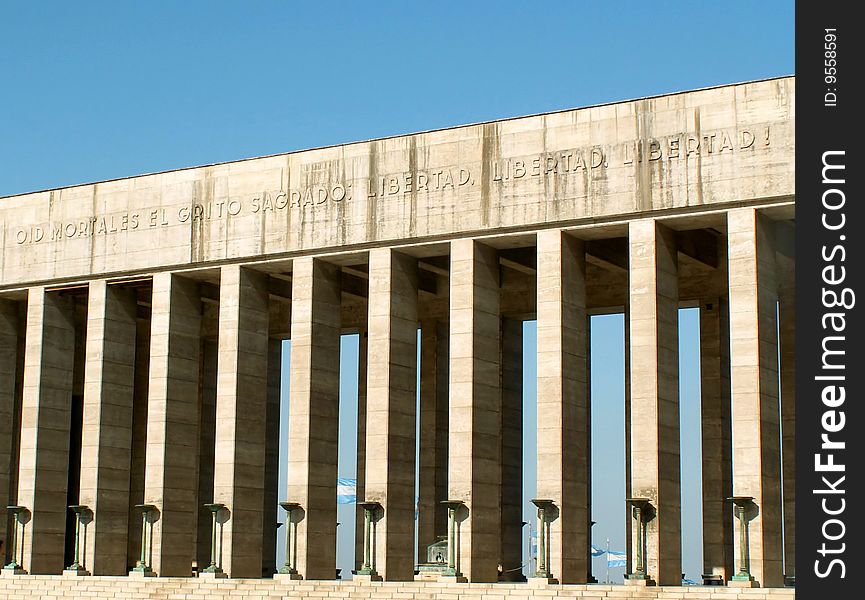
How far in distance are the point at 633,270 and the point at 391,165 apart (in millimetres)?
9071

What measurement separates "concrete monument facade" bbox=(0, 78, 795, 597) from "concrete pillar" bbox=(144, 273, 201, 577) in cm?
11

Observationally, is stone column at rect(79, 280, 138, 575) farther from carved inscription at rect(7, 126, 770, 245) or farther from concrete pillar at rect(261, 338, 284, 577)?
concrete pillar at rect(261, 338, 284, 577)

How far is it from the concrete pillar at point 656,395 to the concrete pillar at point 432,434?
14633mm

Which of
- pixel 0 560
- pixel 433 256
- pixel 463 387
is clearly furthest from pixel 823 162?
pixel 0 560

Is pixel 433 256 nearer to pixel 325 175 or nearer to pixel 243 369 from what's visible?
pixel 325 175

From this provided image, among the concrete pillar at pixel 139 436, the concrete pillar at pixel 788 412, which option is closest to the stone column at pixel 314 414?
the concrete pillar at pixel 139 436

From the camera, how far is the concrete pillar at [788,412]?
4741 cm

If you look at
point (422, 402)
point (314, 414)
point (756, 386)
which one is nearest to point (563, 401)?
point (756, 386)

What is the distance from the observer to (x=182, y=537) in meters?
48.4

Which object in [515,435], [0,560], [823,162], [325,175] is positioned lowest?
[0,560]

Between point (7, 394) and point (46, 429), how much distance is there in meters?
3.04

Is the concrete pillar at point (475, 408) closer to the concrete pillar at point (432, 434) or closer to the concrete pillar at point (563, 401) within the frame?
the concrete pillar at point (563, 401)

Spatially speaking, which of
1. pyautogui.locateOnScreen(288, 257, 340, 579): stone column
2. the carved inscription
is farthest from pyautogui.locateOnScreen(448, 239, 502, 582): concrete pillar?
pyautogui.locateOnScreen(288, 257, 340, 579): stone column

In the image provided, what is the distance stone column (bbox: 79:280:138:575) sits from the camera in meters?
48.9
